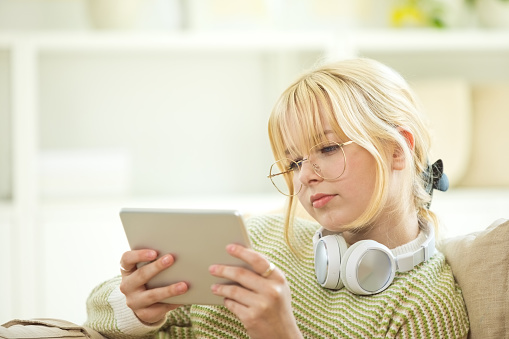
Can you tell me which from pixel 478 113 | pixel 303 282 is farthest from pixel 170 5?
pixel 303 282

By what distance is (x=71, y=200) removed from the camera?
8.32 ft

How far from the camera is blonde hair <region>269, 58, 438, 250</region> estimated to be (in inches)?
45.1

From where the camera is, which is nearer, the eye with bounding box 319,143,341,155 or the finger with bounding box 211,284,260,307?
the finger with bounding box 211,284,260,307

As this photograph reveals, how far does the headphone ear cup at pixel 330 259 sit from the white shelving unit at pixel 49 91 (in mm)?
1415

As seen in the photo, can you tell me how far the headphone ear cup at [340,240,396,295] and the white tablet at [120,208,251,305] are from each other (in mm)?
241

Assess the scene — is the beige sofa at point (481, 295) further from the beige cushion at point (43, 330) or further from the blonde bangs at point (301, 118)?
the blonde bangs at point (301, 118)

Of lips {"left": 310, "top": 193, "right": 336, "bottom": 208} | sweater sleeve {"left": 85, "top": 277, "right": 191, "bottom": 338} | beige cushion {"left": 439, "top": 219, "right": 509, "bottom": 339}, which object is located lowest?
sweater sleeve {"left": 85, "top": 277, "right": 191, "bottom": 338}

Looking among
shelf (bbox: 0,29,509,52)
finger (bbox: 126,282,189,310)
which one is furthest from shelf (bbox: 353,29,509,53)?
finger (bbox: 126,282,189,310)

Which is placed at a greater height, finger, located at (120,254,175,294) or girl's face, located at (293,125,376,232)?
girl's face, located at (293,125,376,232)

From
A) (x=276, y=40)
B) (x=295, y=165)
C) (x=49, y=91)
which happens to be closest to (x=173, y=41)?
(x=276, y=40)

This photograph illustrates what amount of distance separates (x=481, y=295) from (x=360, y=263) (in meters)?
0.20

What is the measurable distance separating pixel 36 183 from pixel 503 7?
1.94m

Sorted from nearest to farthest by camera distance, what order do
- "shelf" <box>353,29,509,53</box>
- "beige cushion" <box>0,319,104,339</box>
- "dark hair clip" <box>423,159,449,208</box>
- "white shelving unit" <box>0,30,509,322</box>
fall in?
1. "beige cushion" <box>0,319,104,339</box>
2. "dark hair clip" <box>423,159,449,208</box>
3. "white shelving unit" <box>0,30,509,322</box>
4. "shelf" <box>353,29,509,53</box>

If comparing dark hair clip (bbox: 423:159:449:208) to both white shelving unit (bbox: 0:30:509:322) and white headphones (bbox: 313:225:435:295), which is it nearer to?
white headphones (bbox: 313:225:435:295)
